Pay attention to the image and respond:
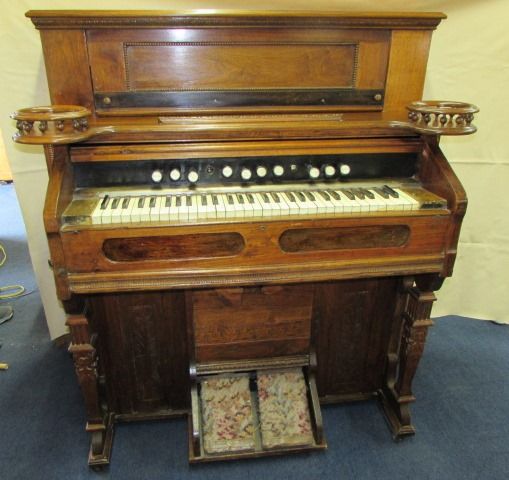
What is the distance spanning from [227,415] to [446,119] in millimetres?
1403

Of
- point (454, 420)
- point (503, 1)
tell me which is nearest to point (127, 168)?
point (454, 420)

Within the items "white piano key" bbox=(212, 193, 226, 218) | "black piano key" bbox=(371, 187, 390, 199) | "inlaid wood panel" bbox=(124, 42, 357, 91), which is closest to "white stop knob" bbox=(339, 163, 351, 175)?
"black piano key" bbox=(371, 187, 390, 199)

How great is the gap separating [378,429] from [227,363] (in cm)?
76

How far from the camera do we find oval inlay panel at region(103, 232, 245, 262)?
1.27 meters

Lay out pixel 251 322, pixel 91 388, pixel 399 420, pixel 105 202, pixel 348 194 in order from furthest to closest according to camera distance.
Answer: pixel 399 420, pixel 251 322, pixel 91 388, pixel 348 194, pixel 105 202

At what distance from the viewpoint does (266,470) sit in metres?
1.71

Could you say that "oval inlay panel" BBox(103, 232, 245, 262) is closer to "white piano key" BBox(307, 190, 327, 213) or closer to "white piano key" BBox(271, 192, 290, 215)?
"white piano key" BBox(271, 192, 290, 215)

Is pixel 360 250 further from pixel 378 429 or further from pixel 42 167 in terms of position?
pixel 42 167

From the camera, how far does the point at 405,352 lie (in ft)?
5.74

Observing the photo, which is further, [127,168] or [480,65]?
[480,65]

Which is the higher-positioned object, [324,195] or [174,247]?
[324,195]

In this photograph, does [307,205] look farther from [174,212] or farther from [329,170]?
[174,212]

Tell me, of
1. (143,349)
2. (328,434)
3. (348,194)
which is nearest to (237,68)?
(348,194)

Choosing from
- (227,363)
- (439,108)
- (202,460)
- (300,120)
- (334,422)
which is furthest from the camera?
(334,422)
